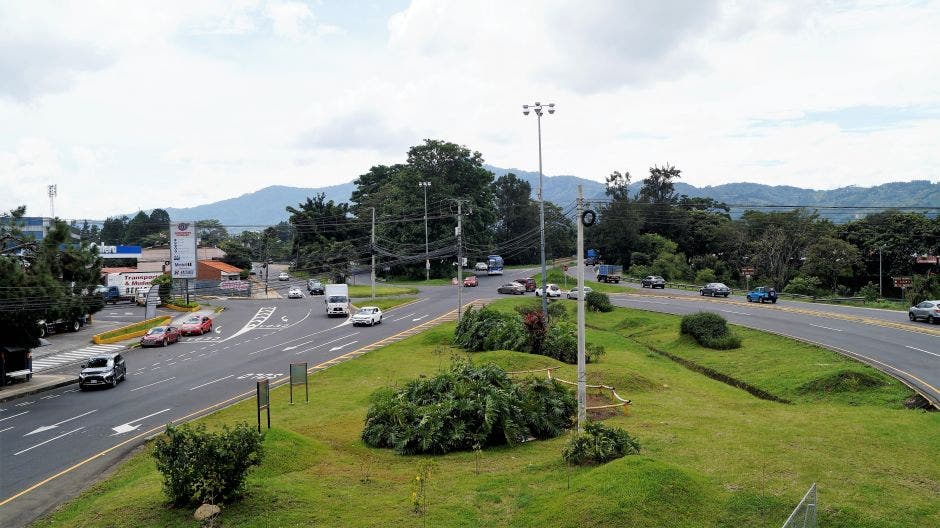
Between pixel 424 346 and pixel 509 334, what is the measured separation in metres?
7.69

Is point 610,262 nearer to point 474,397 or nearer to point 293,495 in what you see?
point 474,397

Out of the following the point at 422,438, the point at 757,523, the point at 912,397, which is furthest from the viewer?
the point at 912,397

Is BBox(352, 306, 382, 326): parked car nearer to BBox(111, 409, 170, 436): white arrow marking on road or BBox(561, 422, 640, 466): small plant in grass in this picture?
BBox(111, 409, 170, 436): white arrow marking on road

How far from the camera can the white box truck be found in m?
61.7

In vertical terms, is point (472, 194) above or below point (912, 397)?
above

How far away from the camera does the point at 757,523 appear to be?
11.4 metres

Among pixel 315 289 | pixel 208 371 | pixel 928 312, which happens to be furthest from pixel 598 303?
pixel 315 289

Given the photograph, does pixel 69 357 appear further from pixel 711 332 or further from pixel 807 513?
pixel 807 513

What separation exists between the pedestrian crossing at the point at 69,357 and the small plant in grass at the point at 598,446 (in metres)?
39.6

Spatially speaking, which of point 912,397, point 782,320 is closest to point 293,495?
point 912,397

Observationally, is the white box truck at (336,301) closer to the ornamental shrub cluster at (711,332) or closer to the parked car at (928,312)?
the ornamental shrub cluster at (711,332)

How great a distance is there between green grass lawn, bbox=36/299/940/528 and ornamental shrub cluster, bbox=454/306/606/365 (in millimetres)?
9514

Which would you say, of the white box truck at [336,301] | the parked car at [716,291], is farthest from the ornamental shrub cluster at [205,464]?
the parked car at [716,291]

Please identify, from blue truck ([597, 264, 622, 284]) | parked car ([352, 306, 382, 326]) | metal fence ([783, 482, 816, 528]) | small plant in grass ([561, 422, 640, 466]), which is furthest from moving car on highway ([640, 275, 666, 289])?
metal fence ([783, 482, 816, 528])
